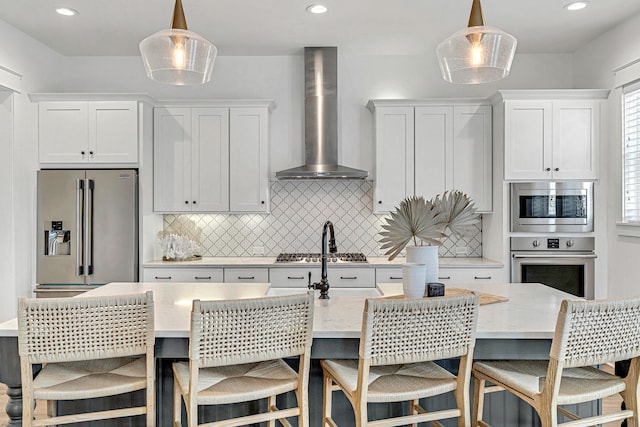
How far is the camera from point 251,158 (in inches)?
174

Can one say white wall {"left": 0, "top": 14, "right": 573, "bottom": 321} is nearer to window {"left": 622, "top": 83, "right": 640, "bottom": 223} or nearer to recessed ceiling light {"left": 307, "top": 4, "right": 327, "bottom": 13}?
window {"left": 622, "top": 83, "right": 640, "bottom": 223}

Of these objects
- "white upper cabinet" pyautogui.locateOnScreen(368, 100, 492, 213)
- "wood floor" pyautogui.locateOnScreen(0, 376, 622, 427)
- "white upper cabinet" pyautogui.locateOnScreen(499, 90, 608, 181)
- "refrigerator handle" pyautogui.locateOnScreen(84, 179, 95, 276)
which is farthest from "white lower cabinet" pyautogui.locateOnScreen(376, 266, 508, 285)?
"refrigerator handle" pyautogui.locateOnScreen(84, 179, 95, 276)

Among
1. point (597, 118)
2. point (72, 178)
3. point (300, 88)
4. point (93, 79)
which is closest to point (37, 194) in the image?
point (72, 178)

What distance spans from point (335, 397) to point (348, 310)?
40 cm

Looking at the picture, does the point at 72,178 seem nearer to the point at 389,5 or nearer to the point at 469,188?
the point at 389,5

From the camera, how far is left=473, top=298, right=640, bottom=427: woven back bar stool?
1722mm

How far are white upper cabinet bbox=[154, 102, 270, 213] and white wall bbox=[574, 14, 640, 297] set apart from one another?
293cm

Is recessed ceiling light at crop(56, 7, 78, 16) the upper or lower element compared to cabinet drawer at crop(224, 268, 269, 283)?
upper

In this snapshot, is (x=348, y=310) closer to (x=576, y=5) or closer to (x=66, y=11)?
(x=576, y=5)

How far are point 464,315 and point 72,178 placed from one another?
3.54 meters

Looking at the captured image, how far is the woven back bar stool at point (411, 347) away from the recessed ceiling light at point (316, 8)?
259 cm

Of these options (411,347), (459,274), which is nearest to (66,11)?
(411,347)

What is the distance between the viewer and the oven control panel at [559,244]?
411 centimetres

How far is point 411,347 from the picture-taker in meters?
1.78
